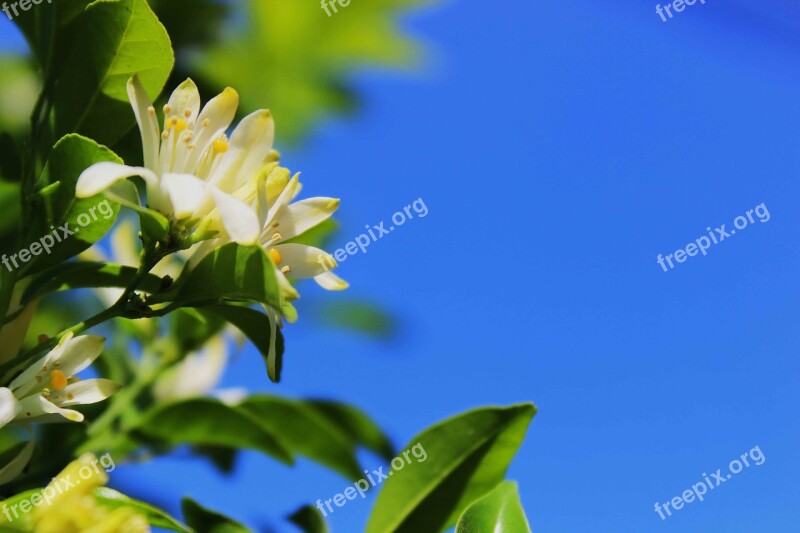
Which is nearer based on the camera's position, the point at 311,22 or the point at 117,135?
the point at 117,135

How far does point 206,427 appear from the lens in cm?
128

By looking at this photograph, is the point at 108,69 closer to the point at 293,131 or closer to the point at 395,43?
the point at 293,131

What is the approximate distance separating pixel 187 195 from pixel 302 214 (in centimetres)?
14

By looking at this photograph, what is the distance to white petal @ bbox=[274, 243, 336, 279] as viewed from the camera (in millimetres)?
881

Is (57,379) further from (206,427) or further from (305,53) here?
(305,53)

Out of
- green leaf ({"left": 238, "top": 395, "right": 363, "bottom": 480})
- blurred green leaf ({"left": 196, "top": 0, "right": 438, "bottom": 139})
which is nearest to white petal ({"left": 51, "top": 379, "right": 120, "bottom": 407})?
green leaf ({"left": 238, "top": 395, "right": 363, "bottom": 480})

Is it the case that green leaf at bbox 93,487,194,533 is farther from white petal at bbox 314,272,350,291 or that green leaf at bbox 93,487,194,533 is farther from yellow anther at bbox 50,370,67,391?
white petal at bbox 314,272,350,291

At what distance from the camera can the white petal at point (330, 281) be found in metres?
0.92

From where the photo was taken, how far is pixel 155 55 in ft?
2.92

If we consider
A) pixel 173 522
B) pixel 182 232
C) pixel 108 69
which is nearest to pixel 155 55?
pixel 108 69

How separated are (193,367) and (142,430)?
0.38 metres

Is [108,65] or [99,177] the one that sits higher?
[108,65]

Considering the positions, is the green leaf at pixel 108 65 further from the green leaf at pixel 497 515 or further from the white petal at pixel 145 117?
the green leaf at pixel 497 515

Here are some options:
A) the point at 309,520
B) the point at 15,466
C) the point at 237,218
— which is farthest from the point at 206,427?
the point at 237,218
